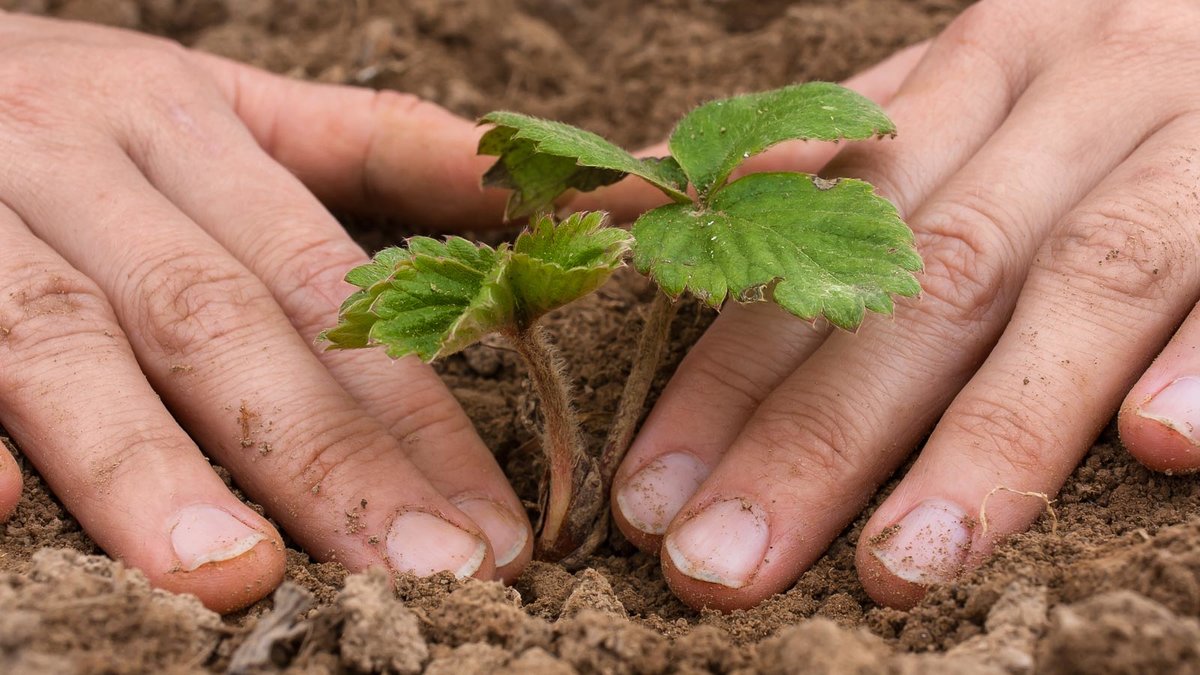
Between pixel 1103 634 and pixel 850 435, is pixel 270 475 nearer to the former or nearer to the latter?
pixel 850 435

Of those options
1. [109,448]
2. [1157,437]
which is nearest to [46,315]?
[109,448]

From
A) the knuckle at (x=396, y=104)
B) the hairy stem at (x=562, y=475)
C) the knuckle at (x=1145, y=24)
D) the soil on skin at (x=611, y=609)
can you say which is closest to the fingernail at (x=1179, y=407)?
the soil on skin at (x=611, y=609)

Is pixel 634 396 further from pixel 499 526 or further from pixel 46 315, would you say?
pixel 46 315

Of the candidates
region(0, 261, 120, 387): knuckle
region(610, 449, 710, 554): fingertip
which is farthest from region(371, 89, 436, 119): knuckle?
region(610, 449, 710, 554): fingertip

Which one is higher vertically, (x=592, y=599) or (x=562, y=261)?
(x=562, y=261)

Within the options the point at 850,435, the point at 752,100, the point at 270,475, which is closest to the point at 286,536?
the point at 270,475

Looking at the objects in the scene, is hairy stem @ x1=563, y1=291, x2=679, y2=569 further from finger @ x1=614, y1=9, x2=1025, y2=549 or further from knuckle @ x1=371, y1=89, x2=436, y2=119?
knuckle @ x1=371, y1=89, x2=436, y2=119
